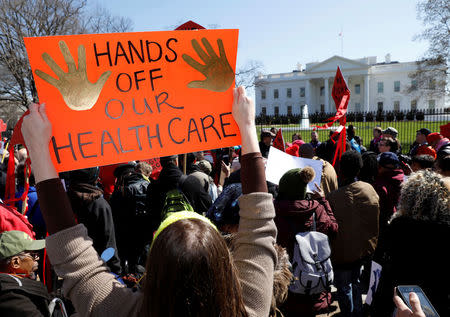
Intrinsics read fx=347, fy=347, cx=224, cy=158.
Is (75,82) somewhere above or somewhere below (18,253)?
above

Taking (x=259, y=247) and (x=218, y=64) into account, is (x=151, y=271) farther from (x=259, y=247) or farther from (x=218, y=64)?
(x=218, y=64)

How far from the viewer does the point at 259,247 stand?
1.26m

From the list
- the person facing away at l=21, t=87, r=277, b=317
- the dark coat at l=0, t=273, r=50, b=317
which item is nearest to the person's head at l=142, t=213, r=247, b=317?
the person facing away at l=21, t=87, r=277, b=317

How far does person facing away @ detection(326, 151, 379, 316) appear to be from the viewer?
3514 millimetres

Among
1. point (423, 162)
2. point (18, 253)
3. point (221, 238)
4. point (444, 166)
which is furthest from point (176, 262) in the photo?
point (423, 162)

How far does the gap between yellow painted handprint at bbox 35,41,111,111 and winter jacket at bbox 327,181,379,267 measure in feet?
8.73

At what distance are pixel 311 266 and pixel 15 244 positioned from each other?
2187mm

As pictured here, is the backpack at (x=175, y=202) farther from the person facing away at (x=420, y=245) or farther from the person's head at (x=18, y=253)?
the person facing away at (x=420, y=245)

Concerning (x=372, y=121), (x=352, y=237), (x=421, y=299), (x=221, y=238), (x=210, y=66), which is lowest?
(x=352, y=237)

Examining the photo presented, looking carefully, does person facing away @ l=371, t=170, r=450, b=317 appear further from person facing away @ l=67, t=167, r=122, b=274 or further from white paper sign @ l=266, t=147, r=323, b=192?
person facing away @ l=67, t=167, r=122, b=274

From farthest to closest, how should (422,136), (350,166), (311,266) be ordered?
1. (422,136)
2. (350,166)
3. (311,266)

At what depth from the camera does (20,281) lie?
2020mm

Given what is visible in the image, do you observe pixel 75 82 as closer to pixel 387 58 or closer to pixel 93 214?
pixel 93 214

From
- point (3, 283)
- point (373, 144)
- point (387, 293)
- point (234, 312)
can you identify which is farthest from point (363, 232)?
point (373, 144)
